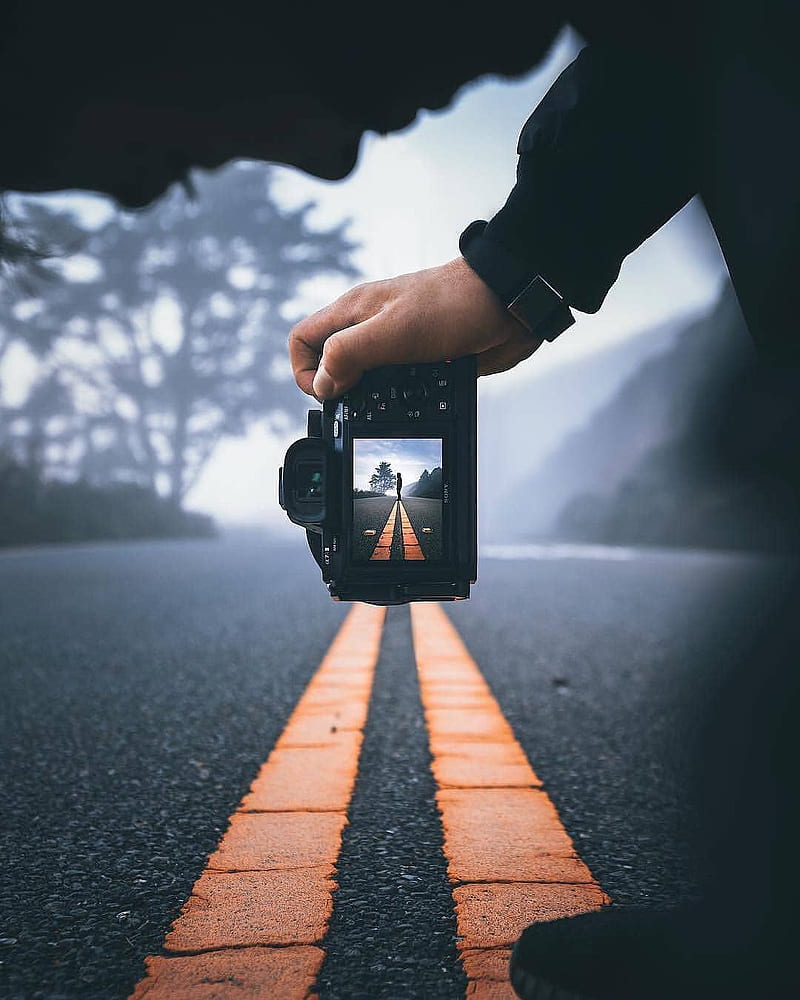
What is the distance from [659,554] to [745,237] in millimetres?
9020

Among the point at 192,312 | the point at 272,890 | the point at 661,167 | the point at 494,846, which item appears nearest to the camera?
Answer: the point at 661,167

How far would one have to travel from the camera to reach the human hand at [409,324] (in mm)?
992

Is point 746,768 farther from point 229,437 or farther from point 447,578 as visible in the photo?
point 229,437

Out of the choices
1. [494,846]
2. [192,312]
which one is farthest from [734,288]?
[192,312]

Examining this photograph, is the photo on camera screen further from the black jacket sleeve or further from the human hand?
the black jacket sleeve

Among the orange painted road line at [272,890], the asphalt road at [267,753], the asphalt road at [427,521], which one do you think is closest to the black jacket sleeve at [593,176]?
the asphalt road at [427,521]

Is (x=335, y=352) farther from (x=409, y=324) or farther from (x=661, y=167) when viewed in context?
(x=661, y=167)

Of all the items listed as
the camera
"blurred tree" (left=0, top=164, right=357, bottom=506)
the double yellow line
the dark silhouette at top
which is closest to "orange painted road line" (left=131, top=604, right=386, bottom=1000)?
the double yellow line

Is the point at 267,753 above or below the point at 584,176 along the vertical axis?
below

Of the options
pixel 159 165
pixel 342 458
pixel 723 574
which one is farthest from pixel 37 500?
pixel 342 458

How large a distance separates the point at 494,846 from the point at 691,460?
77 cm

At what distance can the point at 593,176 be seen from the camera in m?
0.94

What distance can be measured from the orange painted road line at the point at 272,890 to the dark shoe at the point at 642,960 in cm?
24

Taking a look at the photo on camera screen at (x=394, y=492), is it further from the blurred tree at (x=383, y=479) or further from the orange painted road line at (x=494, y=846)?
the orange painted road line at (x=494, y=846)
